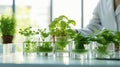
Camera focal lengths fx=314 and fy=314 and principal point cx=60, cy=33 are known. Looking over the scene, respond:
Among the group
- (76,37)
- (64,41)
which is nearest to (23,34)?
(64,41)

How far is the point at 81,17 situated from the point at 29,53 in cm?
688

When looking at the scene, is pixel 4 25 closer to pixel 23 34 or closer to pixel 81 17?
pixel 23 34

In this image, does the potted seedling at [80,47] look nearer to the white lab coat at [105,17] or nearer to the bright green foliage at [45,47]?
the bright green foliage at [45,47]

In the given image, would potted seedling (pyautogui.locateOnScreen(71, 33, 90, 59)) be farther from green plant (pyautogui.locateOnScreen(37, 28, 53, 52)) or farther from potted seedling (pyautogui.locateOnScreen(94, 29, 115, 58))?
green plant (pyautogui.locateOnScreen(37, 28, 53, 52))

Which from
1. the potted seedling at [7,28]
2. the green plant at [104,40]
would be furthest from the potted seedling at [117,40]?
the potted seedling at [7,28]

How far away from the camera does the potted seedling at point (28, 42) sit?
1.64 m

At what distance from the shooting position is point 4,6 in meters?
8.27

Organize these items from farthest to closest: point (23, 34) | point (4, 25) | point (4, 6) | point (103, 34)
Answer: point (4, 6)
point (4, 25)
point (23, 34)
point (103, 34)

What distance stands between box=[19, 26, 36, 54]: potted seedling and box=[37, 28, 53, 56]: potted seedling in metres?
0.03

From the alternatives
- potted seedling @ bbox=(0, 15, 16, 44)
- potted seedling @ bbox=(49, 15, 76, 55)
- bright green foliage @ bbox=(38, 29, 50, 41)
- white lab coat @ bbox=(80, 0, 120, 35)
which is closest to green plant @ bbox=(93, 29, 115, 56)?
potted seedling @ bbox=(49, 15, 76, 55)

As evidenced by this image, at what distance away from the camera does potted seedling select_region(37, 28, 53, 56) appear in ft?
5.24

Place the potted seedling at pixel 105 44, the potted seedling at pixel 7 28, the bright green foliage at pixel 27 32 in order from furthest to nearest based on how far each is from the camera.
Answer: the potted seedling at pixel 7 28 < the bright green foliage at pixel 27 32 < the potted seedling at pixel 105 44

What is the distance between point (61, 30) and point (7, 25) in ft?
2.27

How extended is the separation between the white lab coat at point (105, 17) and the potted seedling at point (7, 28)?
566mm
